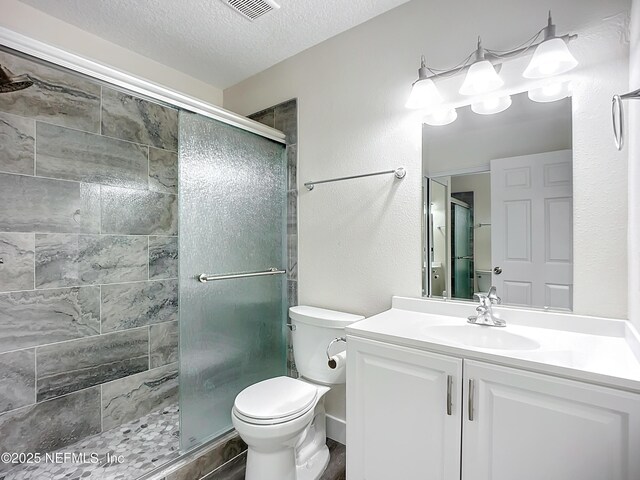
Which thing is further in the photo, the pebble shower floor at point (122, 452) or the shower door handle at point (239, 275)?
the shower door handle at point (239, 275)

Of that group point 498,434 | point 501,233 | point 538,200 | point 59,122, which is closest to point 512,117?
point 538,200

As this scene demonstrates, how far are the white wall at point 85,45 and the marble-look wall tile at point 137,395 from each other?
188 centimetres

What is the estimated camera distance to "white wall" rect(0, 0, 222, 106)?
165 cm

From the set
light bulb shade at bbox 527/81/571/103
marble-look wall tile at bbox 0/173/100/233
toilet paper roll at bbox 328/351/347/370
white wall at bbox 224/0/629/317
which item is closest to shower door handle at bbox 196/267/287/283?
white wall at bbox 224/0/629/317

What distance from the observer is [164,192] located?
2322 mm

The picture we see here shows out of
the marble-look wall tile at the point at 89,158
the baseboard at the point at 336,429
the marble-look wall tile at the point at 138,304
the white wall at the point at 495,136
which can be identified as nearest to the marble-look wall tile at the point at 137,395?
the marble-look wall tile at the point at 138,304

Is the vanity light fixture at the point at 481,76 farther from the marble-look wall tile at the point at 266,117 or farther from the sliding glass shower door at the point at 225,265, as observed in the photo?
the marble-look wall tile at the point at 266,117

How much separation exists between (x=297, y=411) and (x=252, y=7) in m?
2.03

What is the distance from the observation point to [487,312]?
134cm

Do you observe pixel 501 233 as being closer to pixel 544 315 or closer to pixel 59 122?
pixel 544 315

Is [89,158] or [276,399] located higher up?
[89,158]

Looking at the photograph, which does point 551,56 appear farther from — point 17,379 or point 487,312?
point 17,379

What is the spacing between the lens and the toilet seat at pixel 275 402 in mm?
1358

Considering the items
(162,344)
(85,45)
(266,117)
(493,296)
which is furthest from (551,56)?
(162,344)
